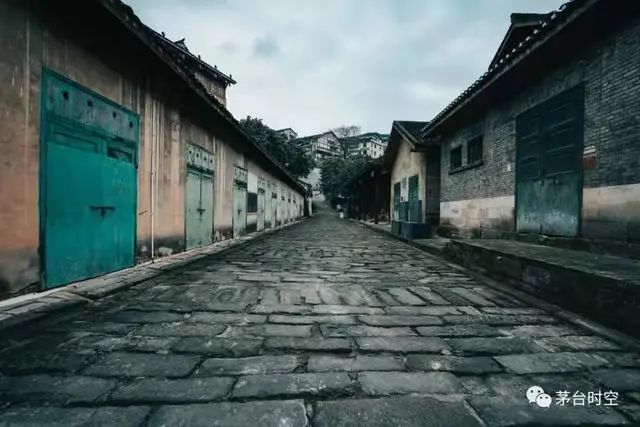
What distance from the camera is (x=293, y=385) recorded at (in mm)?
2100

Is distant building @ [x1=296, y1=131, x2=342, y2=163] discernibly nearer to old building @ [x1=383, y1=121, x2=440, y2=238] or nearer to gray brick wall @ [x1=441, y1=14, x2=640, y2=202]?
old building @ [x1=383, y1=121, x2=440, y2=238]

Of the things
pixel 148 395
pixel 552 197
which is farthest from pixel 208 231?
pixel 552 197

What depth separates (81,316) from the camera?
3328mm

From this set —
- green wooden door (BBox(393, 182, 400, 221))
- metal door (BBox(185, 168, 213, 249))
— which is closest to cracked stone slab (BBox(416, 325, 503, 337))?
metal door (BBox(185, 168, 213, 249))

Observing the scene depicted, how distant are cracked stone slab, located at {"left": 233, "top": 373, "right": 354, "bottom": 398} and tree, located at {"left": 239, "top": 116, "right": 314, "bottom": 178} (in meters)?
27.2

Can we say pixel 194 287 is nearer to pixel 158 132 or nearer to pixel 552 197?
pixel 158 132

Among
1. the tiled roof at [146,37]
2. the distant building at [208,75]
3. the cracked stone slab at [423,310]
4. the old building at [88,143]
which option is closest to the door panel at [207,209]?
the old building at [88,143]

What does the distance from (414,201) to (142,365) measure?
14.1 metres

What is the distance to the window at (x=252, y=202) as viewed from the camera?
543 inches

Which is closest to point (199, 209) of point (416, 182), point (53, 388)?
point (53, 388)

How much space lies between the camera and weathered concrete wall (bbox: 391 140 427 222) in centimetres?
1404

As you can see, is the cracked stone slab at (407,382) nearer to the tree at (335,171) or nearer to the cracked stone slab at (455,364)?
the cracked stone slab at (455,364)

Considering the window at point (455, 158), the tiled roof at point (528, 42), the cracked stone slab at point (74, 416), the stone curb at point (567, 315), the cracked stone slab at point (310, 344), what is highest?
the tiled roof at point (528, 42)

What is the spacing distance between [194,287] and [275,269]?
5.77ft
